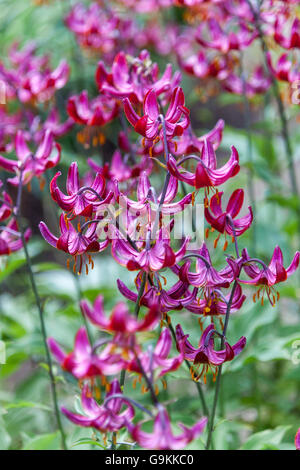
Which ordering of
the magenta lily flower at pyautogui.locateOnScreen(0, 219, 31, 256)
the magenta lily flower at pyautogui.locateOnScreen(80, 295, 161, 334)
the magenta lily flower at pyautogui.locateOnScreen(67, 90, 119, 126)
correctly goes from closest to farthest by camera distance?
1. the magenta lily flower at pyautogui.locateOnScreen(80, 295, 161, 334)
2. the magenta lily flower at pyautogui.locateOnScreen(0, 219, 31, 256)
3. the magenta lily flower at pyautogui.locateOnScreen(67, 90, 119, 126)

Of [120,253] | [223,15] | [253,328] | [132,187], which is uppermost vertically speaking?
[223,15]

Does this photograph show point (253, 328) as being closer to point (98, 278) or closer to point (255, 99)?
point (255, 99)

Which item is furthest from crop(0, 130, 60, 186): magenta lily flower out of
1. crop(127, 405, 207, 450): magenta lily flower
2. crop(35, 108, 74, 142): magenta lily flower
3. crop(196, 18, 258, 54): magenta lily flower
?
crop(127, 405, 207, 450): magenta lily flower

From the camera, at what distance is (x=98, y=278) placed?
2.30 m

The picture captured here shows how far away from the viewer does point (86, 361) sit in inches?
26.2

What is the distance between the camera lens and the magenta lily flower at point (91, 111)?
4.10 ft

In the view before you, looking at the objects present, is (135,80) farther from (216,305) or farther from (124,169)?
(216,305)

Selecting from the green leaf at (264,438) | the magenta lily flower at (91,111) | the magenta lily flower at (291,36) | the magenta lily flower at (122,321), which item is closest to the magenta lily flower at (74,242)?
the magenta lily flower at (122,321)

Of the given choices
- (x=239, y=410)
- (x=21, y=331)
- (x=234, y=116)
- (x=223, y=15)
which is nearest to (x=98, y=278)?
(x=21, y=331)

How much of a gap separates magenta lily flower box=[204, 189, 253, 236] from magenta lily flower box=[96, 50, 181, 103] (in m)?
0.27

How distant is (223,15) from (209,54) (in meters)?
0.16

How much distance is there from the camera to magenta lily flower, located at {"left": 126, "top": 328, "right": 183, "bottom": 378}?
27.4 inches

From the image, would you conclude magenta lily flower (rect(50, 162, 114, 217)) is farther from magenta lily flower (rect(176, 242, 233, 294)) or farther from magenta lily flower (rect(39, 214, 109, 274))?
magenta lily flower (rect(176, 242, 233, 294))
